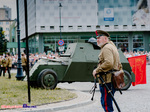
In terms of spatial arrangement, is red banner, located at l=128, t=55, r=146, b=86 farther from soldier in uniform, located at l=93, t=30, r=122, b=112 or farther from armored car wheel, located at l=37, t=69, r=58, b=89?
soldier in uniform, located at l=93, t=30, r=122, b=112

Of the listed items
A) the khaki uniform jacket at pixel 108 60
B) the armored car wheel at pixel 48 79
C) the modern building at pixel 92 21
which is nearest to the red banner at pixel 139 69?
the armored car wheel at pixel 48 79

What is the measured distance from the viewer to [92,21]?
6462 cm

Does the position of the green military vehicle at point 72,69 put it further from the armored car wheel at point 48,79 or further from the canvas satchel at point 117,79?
the canvas satchel at point 117,79

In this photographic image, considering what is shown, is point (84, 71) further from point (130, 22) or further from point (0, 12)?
point (0, 12)

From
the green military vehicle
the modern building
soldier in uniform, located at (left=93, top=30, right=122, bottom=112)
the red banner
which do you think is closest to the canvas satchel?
soldier in uniform, located at (left=93, top=30, right=122, bottom=112)

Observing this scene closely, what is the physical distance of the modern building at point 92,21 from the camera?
64.2 metres

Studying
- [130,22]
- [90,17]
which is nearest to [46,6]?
[90,17]

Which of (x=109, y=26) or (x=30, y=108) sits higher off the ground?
(x=109, y=26)

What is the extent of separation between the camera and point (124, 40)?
2603 inches

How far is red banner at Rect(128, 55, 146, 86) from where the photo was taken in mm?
12758

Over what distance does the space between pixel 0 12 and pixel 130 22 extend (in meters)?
132

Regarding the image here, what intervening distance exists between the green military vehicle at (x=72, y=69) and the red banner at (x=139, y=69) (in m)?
0.49

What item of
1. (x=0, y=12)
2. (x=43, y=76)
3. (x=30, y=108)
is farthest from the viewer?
(x=0, y=12)

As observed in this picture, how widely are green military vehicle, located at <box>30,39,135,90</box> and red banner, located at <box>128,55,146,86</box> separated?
0.49 meters
